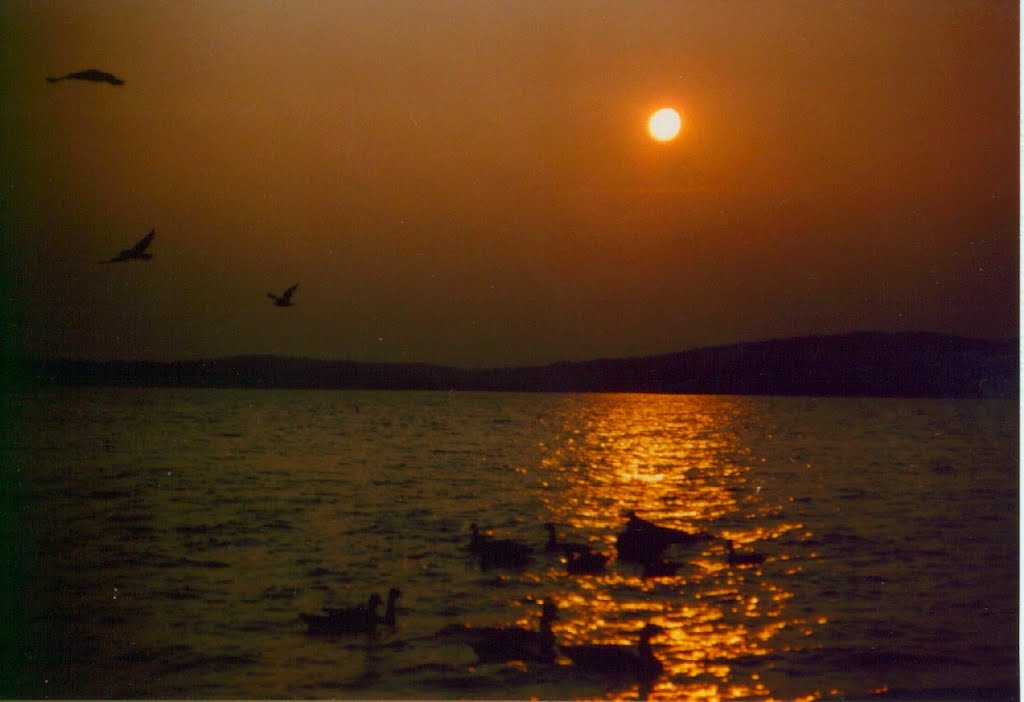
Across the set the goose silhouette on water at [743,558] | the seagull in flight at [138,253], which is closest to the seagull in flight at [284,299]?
the seagull in flight at [138,253]

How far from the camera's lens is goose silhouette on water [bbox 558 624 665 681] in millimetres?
10641

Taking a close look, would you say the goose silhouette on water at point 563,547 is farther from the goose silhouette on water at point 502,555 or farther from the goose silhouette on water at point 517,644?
the goose silhouette on water at point 517,644

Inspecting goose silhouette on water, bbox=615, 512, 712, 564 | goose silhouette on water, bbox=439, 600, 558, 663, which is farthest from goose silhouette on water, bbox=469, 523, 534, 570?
goose silhouette on water, bbox=439, 600, 558, 663

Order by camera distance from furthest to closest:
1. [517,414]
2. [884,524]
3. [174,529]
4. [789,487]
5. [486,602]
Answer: [517,414] → [789,487] → [884,524] → [174,529] → [486,602]

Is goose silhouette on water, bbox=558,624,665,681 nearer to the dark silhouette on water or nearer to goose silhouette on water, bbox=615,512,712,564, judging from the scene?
the dark silhouette on water

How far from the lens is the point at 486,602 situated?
560 inches

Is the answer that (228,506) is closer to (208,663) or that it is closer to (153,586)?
(153,586)

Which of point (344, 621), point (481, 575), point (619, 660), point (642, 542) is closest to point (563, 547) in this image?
point (642, 542)

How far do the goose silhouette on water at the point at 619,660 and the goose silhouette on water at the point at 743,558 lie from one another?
665 cm

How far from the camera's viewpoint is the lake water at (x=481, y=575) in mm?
10875

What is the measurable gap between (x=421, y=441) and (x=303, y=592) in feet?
118

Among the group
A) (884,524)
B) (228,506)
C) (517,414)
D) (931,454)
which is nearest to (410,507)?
(228,506)

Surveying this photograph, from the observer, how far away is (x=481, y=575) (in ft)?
52.9

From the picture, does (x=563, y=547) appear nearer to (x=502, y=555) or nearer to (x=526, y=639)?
(x=502, y=555)
